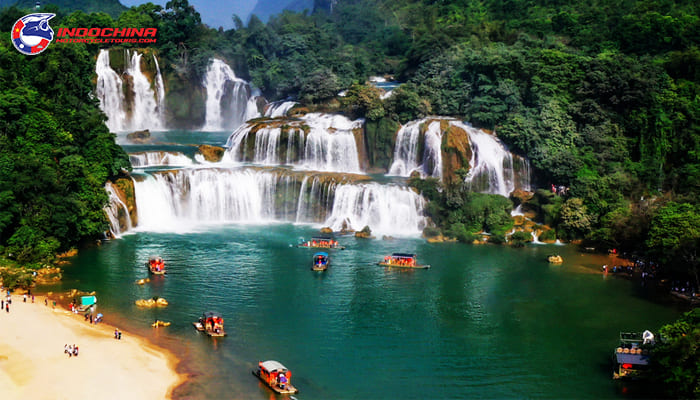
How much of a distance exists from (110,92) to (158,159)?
18.5m

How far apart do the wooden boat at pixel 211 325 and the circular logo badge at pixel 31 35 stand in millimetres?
27167

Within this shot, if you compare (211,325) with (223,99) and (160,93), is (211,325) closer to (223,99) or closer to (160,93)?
(160,93)

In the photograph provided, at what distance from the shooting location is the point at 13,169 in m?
40.2

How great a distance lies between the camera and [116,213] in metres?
46.5

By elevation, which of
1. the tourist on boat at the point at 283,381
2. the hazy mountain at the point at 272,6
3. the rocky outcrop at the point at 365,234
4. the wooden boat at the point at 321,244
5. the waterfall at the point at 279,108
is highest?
the hazy mountain at the point at 272,6

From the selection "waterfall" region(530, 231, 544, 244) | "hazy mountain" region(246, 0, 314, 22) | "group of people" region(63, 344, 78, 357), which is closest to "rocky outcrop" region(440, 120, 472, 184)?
"waterfall" region(530, 231, 544, 244)

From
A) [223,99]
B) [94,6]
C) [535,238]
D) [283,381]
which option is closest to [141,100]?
[223,99]

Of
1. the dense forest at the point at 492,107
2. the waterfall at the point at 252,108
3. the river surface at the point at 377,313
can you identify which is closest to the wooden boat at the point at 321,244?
the river surface at the point at 377,313

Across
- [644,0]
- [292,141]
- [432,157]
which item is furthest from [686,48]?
[292,141]

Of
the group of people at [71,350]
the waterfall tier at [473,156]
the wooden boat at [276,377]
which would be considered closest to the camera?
the wooden boat at [276,377]

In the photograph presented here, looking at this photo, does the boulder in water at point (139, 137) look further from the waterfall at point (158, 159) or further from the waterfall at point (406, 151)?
the waterfall at point (406, 151)

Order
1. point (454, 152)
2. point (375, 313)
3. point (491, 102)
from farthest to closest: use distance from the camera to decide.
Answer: point (491, 102) → point (454, 152) → point (375, 313)

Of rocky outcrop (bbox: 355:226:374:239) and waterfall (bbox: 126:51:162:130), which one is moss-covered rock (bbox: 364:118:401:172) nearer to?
rocky outcrop (bbox: 355:226:374:239)

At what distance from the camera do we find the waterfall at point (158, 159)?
180 ft
